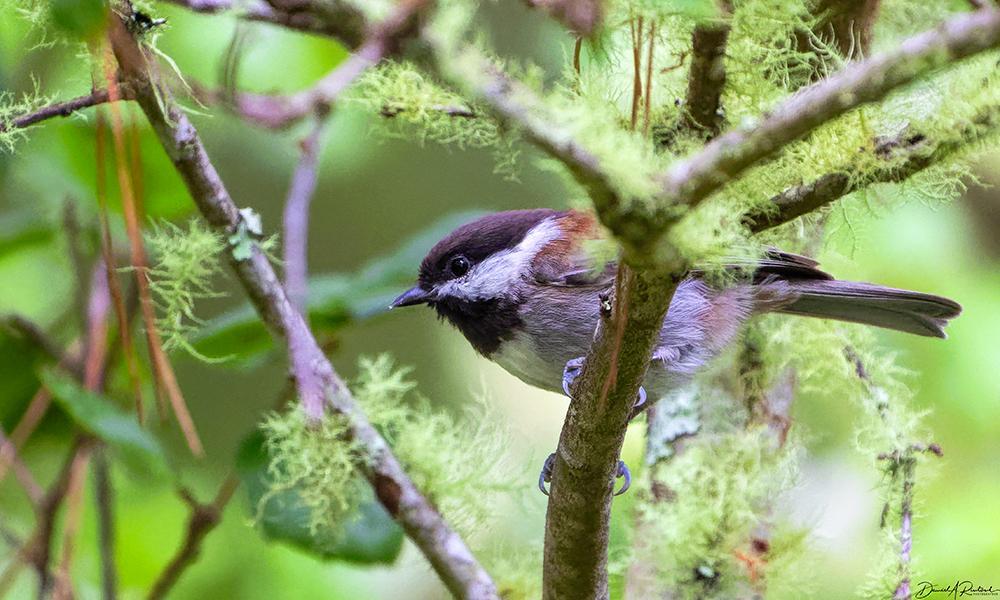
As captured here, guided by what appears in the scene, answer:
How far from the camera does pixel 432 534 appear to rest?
212cm

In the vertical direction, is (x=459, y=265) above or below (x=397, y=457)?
above

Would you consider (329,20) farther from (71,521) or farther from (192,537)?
(192,537)

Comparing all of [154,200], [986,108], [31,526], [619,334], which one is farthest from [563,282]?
[31,526]

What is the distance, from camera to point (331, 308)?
237cm

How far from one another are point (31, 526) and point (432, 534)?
181cm

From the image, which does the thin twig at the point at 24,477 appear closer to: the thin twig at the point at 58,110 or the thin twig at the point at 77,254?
A: the thin twig at the point at 77,254

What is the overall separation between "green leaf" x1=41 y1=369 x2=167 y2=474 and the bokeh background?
→ 226 millimetres

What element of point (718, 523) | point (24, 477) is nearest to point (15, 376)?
point (24, 477)

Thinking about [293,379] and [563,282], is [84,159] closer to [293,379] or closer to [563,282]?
[293,379]

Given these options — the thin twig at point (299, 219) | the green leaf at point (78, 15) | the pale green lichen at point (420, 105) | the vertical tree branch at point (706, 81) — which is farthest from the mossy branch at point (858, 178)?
the thin twig at point (299, 219)
